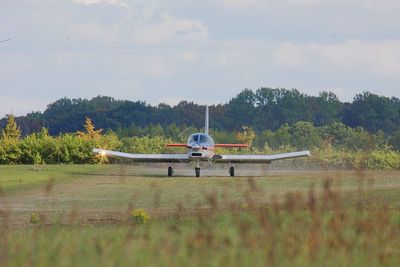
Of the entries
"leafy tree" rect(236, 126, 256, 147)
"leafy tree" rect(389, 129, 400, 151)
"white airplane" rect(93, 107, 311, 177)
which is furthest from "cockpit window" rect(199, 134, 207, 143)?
"leafy tree" rect(389, 129, 400, 151)

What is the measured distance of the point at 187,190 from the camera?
30000 millimetres

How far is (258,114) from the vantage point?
378 ft

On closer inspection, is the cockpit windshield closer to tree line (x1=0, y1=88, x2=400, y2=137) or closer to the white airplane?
the white airplane

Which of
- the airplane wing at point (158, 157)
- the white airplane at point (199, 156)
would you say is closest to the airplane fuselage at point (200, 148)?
the white airplane at point (199, 156)

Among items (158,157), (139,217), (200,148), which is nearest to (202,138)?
(200,148)

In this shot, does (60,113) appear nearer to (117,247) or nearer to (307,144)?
(307,144)

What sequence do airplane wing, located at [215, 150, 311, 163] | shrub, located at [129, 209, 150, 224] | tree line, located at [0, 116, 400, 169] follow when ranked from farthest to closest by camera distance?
tree line, located at [0, 116, 400, 169] → airplane wing, located at [215, 150, 311, 163] → shrub, located at [129, 209, 150, 224]

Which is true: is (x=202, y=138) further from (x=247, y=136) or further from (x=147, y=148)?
(x=247, y=136)

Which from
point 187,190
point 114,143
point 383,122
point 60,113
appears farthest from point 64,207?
point 60,113

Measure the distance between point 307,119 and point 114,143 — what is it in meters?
57.7

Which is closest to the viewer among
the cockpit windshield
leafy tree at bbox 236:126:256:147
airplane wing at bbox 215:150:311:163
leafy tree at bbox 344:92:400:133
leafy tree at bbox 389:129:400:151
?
the cockpit windshield

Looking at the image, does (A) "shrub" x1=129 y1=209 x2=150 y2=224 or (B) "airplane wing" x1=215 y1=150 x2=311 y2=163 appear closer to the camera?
(A) "shrub" x1=129 y1=209 x2=150 y2=224

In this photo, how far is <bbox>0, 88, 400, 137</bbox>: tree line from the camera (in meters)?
109

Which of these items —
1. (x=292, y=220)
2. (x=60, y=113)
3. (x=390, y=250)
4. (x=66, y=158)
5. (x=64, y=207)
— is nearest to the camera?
(x=390, y=250)
